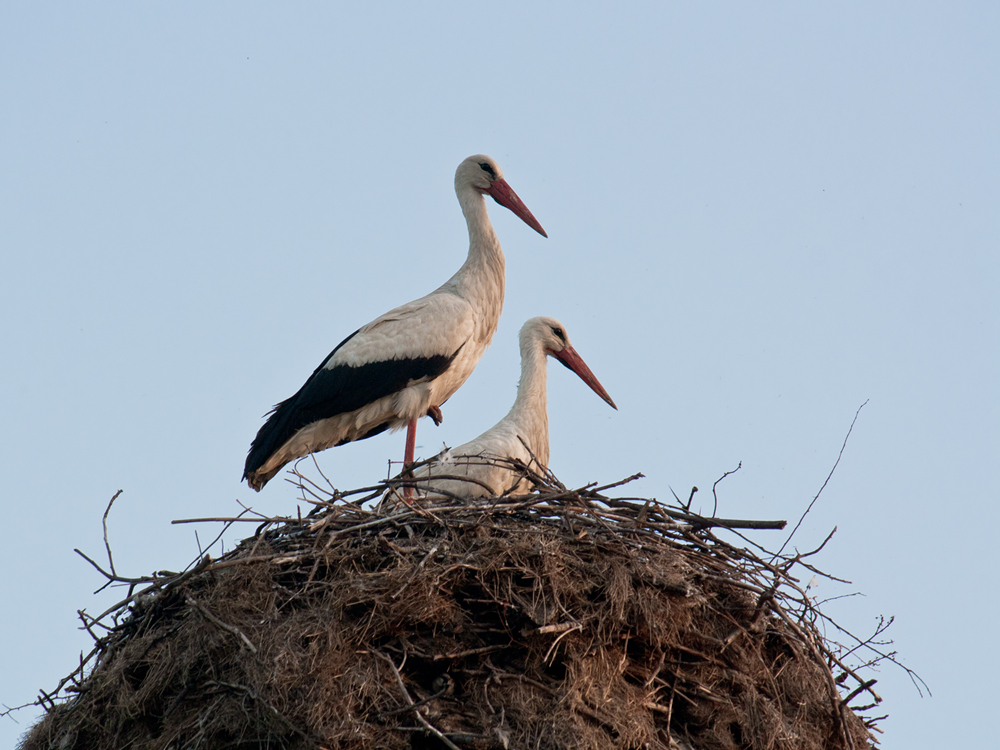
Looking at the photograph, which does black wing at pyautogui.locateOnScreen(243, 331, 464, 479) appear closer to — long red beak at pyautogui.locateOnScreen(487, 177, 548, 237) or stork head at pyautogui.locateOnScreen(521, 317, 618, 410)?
stork head at pyautogui.locateOnScreen(521, 317, 618, 410)

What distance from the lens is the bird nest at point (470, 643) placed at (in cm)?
398

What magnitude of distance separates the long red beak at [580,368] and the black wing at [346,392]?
41.9 inches

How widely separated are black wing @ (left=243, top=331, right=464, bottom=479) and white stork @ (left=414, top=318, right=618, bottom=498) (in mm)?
525

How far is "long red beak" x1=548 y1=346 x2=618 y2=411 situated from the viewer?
736cm

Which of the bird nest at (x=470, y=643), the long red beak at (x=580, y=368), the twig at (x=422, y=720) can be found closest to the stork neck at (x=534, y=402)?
the long red beak at (x=580, y=368)

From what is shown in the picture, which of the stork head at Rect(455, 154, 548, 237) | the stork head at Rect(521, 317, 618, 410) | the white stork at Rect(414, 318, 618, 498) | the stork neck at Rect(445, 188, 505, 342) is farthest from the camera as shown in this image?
the stork head at Rect(455, 154, 548, 237)

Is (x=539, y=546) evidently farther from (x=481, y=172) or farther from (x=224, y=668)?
(x=481, y=172)

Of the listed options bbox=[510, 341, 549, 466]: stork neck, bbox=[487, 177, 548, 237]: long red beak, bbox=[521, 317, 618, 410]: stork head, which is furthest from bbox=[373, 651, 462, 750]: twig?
bbox=[487, 177, 548, 237]: long red beak

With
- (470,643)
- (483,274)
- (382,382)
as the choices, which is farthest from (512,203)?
(470,643)

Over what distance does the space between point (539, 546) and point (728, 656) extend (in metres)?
0.88

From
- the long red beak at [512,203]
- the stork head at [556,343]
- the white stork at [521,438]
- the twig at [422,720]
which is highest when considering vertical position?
the long red beak at [512,203]

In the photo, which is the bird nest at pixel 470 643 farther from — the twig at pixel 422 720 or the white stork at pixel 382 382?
the white stork at pixel 382 382

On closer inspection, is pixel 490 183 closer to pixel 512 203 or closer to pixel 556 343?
pixel 512 203

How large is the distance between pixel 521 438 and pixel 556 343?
45.8 inches
